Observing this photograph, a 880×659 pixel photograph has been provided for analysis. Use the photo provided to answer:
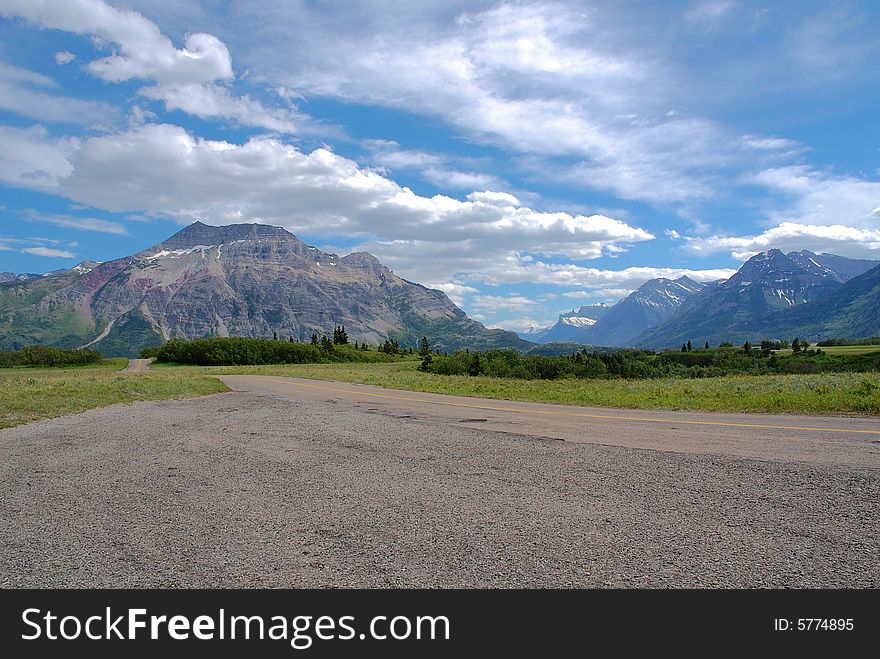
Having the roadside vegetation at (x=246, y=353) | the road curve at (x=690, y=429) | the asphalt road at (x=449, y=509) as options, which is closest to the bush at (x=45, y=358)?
the roadside vegetation at (x=246, y=353)

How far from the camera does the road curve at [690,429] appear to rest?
10273 millimetres

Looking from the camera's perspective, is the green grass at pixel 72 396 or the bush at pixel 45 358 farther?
the bush at pixel 45 358

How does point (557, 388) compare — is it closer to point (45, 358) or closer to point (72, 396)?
point (72, 396)

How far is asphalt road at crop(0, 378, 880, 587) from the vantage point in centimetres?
514

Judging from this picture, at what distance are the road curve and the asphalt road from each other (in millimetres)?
116

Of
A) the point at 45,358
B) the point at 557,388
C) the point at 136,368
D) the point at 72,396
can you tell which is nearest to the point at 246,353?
the point at 136,368

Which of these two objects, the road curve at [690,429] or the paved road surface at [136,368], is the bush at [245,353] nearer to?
the paved road surface at [136,368]

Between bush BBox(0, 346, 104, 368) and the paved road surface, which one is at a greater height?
bush BBox(0, 346, 104, 368)

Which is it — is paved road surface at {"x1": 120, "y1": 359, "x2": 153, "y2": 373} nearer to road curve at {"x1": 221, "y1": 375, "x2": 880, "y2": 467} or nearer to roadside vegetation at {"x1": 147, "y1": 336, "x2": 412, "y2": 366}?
roadside vegetation at {"x1": 147, "y1": 336, "x2": 412, "y2": 366}

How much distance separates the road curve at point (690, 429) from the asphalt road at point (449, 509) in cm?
12

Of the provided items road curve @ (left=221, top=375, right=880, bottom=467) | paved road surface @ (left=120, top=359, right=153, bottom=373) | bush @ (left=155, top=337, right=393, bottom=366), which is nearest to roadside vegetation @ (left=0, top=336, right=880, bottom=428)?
road curve @ (left=221, top=375, right=880, bottom=467)

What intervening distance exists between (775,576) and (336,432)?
35.8 ft

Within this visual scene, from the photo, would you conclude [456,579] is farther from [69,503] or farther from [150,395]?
[150,395]

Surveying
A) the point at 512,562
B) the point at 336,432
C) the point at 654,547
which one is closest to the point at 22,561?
the point at 512,562
